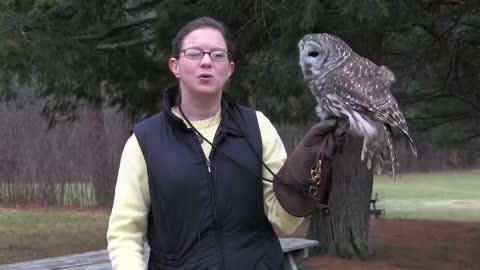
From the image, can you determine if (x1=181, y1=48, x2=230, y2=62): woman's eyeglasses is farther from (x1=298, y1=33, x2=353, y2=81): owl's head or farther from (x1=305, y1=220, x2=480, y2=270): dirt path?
(x1=305, y1=220, x2=480, y2=270): dirt path

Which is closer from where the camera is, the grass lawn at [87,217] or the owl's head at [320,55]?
the owl's head at [320,55]

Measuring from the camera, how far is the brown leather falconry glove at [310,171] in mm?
2146

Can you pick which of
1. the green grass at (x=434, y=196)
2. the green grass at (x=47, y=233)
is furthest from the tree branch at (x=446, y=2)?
the green grass at (x=434, y=196)

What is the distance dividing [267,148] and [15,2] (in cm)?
483

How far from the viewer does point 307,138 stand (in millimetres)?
2174

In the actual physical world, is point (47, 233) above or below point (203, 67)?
below

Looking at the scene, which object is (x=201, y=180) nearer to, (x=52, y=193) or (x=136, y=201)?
(x=136, y=201)

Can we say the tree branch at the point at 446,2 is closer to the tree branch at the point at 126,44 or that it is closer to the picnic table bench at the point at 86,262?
the picnic table bench at the point at 86,262

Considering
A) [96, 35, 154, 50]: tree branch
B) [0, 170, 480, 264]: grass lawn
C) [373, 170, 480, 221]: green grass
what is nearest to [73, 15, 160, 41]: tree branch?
[96, 35, 154, 50]: tree branch

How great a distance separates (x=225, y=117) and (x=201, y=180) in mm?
221

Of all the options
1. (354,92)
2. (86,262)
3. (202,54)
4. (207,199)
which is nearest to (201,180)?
(207,199)

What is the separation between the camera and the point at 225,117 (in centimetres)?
227

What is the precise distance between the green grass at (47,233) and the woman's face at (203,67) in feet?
29.6

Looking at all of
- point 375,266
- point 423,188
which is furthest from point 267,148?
point 423,188
